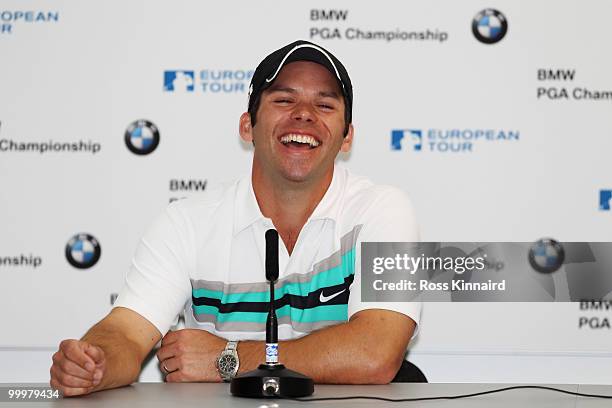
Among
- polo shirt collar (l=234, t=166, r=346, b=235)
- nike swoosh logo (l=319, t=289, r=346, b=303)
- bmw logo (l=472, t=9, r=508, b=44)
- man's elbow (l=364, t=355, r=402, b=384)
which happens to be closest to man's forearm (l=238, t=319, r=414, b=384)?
man's elbow (l=364, t=355, r=402, b=384)

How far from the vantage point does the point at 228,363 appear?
223cm

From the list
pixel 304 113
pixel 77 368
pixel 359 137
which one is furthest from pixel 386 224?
pixel 359 137

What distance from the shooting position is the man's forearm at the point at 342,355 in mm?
2189

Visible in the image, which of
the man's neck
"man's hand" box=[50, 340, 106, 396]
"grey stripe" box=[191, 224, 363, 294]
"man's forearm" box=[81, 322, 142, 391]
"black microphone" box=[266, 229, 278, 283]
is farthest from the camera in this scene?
the man's neck

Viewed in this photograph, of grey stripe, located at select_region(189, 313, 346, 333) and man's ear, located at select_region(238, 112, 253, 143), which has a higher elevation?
man's ear, located at select_region(238, 112, 253, 143)

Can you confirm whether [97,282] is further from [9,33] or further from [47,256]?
[9,33]

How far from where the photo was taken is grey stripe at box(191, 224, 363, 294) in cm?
256

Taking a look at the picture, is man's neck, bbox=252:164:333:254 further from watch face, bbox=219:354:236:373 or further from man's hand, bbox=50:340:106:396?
man's hand, bbox=50:340:106:396

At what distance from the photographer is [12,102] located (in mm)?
3648

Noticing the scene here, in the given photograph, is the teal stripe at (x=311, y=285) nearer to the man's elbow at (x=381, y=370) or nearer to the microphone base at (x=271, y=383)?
the man's elbow at (x=381, y=370)

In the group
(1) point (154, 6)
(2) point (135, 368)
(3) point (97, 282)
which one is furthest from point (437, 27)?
(2) point (135, 368)

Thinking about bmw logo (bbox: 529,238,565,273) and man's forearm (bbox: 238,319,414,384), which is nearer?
man's forearm (bbox: 238,319,414,384)

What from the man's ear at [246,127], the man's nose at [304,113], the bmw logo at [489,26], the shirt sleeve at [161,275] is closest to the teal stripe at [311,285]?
the shirt sleeve at [161,275]

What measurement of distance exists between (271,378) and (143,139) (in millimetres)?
1952
